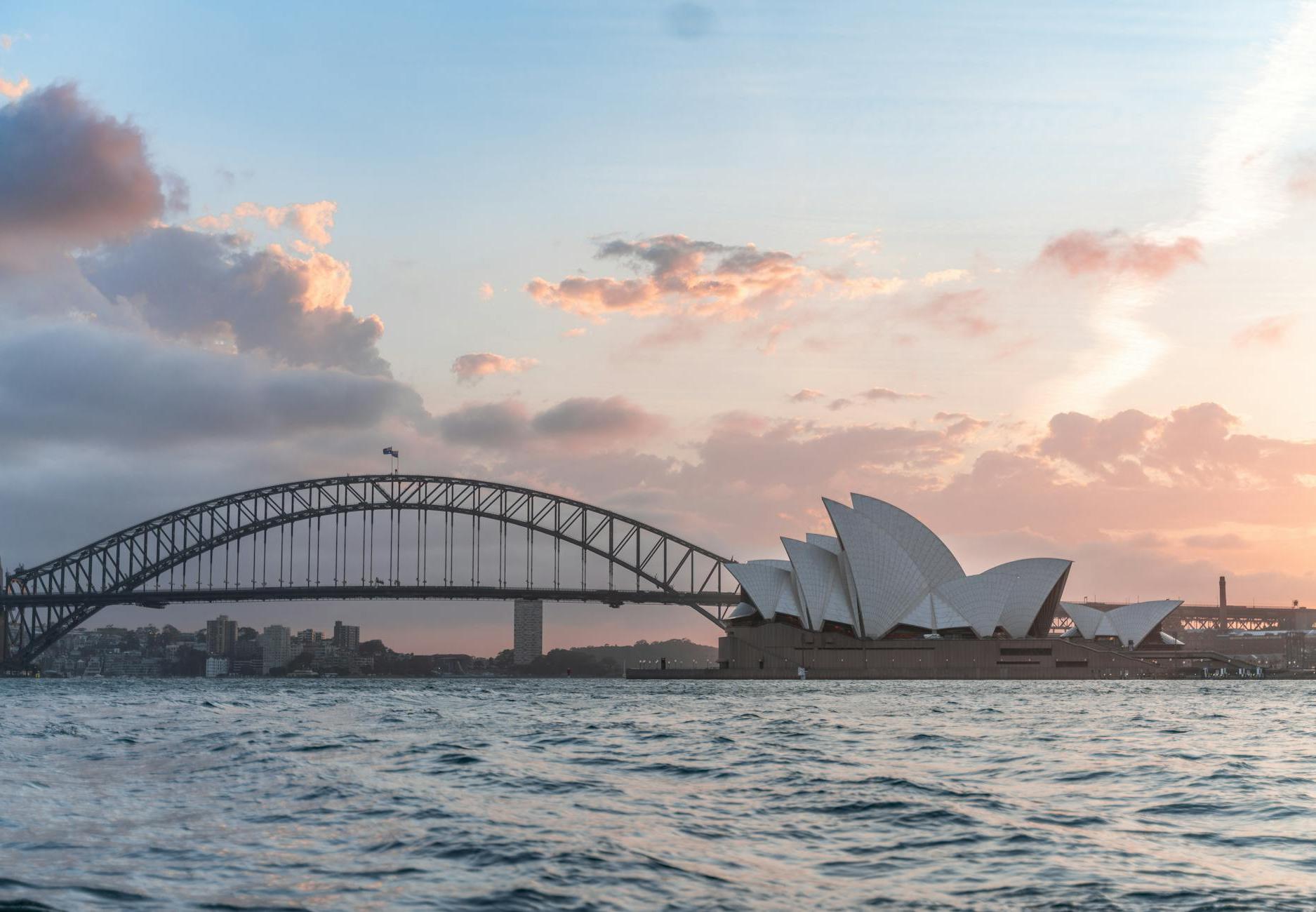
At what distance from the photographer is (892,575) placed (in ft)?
393

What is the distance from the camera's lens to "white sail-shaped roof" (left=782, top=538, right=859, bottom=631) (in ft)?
401

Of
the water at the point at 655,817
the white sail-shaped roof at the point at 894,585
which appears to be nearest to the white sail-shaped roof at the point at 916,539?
the white sail-shaped roof at the point at 894,585

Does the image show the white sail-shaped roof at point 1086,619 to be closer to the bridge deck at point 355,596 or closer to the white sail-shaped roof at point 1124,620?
the white sail-shaped roof at point 1124,620

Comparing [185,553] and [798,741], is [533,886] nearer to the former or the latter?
[798,741]

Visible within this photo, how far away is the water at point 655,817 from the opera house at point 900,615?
266 feet

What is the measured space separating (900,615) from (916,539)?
307 inches

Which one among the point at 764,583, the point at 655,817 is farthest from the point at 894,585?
the point at 655,817

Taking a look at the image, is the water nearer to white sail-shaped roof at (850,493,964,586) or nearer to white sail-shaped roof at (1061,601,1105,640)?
white sail-shaped roof at (850,493,964,586)

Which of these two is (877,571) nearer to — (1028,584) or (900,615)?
(900,615)

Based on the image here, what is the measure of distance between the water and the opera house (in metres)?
81.0

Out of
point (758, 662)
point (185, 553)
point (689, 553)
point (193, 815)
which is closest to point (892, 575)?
point (758, 662)

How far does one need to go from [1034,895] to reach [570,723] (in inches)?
1208

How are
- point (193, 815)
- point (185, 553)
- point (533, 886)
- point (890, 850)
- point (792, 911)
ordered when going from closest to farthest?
point (792, 911) → point (533, 886) → point (890, 850) → point (193, 815) → point (185, 553)

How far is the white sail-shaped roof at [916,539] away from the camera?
115500 mm
